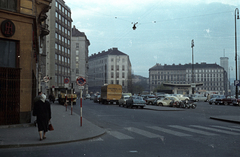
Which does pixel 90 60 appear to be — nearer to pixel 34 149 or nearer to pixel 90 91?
pixel 90 91

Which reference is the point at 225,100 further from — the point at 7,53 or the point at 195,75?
the point at 195,75

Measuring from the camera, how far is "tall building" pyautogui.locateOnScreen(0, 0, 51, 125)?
13984 mm

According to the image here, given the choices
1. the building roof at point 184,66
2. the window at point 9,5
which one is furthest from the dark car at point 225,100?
the building roof at point 184,66

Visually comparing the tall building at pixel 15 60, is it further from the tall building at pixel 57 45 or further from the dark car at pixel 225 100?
the tall building at pixel 57 45

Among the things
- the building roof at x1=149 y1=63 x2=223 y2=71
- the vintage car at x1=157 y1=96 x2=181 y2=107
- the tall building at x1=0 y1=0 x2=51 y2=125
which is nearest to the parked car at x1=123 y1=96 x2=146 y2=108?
the vintage car at x1=157 y1=96 x2=181 y2=107

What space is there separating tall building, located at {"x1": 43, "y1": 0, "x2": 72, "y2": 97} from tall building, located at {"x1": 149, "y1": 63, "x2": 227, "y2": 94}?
105 metres

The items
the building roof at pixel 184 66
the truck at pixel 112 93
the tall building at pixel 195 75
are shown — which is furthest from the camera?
the building roof at pixel 184 66

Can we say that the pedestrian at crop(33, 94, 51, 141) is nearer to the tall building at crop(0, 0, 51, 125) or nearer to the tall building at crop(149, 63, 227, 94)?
the tall building at crop(0, 0, 51, 125)

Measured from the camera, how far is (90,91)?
501 ft

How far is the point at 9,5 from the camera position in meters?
14.7

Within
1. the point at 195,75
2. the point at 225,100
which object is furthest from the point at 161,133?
the point at 195,75

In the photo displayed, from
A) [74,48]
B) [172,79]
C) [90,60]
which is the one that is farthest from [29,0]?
[172,79]

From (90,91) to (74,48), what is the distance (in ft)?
135

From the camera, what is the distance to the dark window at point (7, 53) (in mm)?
14188
